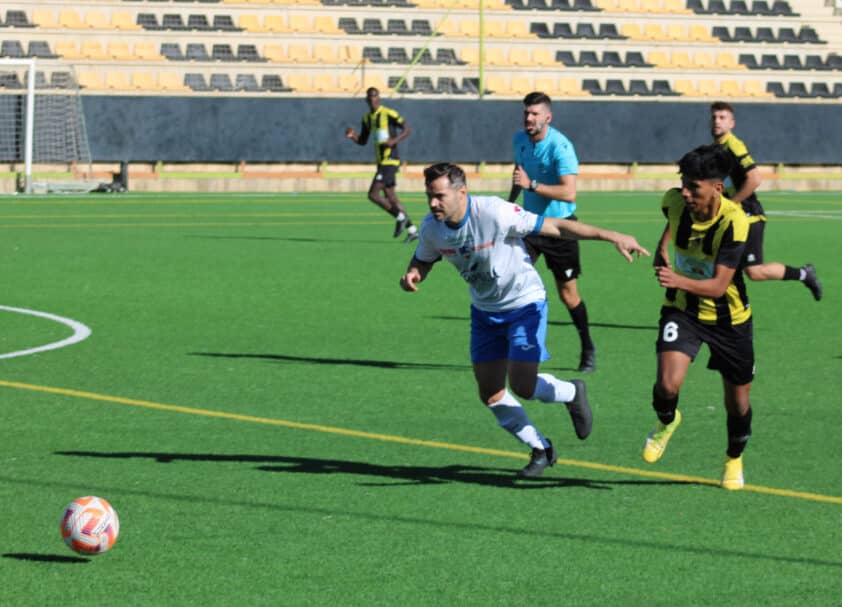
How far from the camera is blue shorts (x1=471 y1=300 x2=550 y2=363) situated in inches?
340

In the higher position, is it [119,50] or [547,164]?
[119,50]

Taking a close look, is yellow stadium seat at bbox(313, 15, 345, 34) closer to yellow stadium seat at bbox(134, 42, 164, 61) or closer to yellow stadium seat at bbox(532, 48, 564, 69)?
yellow stadium seat at bbox(134, 42, 164, 61)

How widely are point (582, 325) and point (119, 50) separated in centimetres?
4870

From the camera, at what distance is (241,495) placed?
26.1 ft

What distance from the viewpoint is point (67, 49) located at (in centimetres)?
5819

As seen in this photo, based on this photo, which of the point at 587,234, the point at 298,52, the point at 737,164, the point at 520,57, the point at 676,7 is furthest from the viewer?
the point at 676,7

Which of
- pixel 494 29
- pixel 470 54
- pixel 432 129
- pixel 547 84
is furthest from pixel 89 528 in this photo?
pixel 494 29

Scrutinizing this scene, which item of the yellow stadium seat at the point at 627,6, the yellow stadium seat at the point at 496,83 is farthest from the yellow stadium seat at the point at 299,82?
the yellow stadium seat at the point at 627,6

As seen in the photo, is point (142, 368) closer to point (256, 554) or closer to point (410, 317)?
point (410, 317)

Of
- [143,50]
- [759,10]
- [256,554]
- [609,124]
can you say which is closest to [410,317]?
[256,554]

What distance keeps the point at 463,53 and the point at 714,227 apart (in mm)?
55757

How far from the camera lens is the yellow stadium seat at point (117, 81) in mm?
56688

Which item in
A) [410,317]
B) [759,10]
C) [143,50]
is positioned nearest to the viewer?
[410,317]

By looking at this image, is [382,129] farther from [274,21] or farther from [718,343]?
[274,21]
